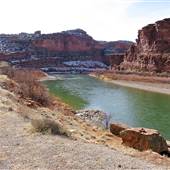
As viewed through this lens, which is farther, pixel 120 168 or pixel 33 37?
pixel 33 37

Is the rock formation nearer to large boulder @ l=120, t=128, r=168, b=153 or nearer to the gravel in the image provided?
large boulder @ l=120, t=128, r=168, b=153

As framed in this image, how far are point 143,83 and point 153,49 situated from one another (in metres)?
21.5

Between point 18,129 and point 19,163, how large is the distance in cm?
426

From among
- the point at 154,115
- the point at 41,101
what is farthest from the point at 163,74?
the point at 41,101

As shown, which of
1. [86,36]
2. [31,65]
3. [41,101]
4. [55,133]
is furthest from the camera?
[86,36]

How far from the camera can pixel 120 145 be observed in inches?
684

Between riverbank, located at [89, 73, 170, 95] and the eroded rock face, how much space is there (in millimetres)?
6822

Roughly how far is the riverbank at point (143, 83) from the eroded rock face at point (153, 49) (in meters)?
6.82

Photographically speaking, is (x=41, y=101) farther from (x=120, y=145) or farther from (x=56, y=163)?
(x=56, y=163)

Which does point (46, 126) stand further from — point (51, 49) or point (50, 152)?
point (51, 49)

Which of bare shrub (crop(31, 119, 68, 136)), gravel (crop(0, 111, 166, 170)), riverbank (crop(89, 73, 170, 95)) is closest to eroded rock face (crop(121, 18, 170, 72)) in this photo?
riverbank (crop(89, 73, 170, 95))

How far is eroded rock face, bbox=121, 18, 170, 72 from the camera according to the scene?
9700cm

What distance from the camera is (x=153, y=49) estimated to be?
10412cm

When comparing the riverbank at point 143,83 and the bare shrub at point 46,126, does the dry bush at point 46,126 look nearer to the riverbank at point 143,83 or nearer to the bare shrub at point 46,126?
the bare shrub at point 46,126
